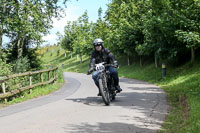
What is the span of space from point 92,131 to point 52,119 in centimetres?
160

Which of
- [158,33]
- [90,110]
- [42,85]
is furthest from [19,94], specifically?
[158,33]

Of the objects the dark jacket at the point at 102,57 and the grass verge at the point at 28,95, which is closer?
the dark jacket at the point at 102,57

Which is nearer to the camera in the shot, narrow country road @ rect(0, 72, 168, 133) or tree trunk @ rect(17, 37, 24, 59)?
narrow country road @ rect(0, 72, 168, 133)

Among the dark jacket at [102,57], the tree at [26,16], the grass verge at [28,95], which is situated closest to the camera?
the dark jacket at [102,57]

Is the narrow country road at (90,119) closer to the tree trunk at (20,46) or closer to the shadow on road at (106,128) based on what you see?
the shadow on road at (106,128)

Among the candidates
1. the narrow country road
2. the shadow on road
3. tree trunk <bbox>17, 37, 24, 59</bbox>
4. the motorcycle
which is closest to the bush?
tree trunk <bbox>17, 37, 24, 59</bbox>

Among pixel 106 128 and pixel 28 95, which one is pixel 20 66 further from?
pixel 106 128

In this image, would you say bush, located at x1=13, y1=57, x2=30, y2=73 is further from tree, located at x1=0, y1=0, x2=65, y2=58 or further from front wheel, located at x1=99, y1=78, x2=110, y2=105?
front wheel, located at x1=99, y1=78, x2=110, y2=105

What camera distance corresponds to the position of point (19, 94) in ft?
38.5

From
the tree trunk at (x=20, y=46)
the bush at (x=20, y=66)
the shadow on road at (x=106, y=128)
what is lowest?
the shadow on road at (x=106, y=128)

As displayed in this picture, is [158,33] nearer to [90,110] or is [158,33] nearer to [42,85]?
[42,85]

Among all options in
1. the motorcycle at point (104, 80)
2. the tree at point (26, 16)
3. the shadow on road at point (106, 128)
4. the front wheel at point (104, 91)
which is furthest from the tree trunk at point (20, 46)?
the shadow on road at point (106, 128)

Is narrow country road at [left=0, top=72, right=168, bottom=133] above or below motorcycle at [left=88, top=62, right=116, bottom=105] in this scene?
below

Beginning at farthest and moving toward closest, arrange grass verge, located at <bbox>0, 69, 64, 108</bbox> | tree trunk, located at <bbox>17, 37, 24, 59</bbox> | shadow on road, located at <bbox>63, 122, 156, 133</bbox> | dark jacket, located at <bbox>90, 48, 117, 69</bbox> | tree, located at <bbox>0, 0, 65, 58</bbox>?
tree trunk, located at <bbox>17, 37, 24, 59</bbox>, tree, located at <bbox>0, 0, 65, 58</bbox>, grass verge, located at <bbox>0, 69, 64, 108</bbox>, dark jacket, located at <bbox>90, 48, 117, 69</bbox>, shadow on road, located at <bbox>63, 122, 156, 133</bbox>
